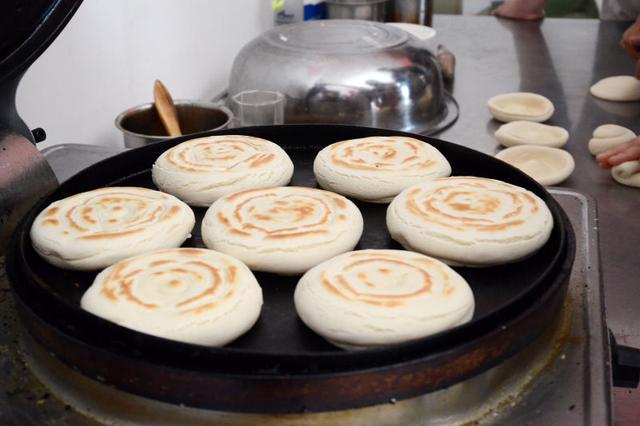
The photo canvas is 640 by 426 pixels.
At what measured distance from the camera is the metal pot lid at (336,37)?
2.71 m

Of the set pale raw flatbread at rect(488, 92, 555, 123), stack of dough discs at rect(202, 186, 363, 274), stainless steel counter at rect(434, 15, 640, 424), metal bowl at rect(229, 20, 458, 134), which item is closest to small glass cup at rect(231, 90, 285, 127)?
metal bowl at rect(229, 20, 458, 134)

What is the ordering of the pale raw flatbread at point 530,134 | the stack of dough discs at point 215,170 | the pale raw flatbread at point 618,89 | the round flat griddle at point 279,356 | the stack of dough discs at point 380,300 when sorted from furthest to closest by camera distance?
1. the pale raw flatbread at point 618,89
2. the pale raw flatbread at point 530,134
3. the stack of dough discs at point 215,170
4. the stack of dough discs at point 380,300
5. the round flat griddle at point 279,356

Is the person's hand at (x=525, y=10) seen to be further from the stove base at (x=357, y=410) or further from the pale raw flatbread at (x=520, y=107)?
the stove base at (x=357, y=410)

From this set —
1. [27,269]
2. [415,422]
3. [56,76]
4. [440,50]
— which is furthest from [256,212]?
[440,50]

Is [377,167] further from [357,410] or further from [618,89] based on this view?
[618,89]

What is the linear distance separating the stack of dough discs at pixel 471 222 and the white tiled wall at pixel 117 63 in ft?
3.57

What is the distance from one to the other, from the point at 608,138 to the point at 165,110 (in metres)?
1.60

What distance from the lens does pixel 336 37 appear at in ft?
9.16

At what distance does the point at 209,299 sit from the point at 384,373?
12.6 inches

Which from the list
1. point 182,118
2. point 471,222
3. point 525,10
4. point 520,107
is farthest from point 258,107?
point 525,10

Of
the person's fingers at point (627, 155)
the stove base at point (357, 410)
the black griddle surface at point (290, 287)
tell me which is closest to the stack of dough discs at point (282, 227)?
the black griddle surface at point (290, 287)

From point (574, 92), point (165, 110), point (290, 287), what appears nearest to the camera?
point (290, 287)

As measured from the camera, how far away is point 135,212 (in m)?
1.42

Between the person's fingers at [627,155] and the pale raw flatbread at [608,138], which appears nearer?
the person's fingers at [627,155]
